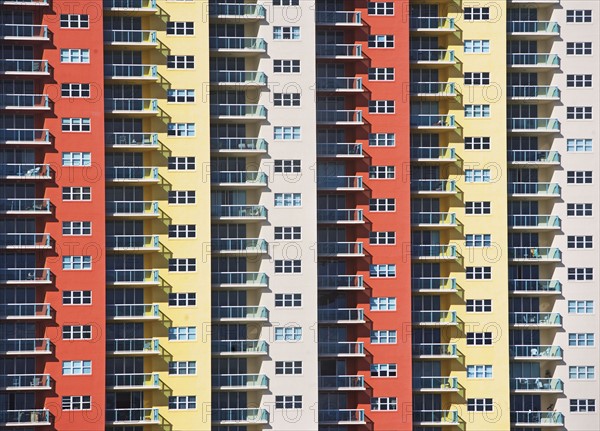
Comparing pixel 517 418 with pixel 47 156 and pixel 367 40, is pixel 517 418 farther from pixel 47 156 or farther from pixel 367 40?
pixel 47 156

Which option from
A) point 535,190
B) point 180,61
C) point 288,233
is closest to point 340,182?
point 288,233

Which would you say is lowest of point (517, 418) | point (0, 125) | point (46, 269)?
point (517, 418)

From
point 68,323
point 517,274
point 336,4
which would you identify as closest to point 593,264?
point 517,274

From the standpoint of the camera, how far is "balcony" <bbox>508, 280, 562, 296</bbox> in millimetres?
145000

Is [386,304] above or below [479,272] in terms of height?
below

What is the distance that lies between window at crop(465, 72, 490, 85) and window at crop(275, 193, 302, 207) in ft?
49.1

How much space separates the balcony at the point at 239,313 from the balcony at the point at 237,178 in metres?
8.44

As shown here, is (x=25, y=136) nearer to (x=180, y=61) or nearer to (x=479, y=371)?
(x=180, y=61)

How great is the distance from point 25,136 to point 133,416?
20.2m

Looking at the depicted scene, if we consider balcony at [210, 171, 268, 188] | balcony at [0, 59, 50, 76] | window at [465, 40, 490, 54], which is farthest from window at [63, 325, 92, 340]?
window at [465, 40, 490, 54]

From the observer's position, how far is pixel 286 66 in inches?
5556

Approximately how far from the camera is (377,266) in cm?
14262

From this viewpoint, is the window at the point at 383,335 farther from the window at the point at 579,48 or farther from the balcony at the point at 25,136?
the balcony at the point at 25,136

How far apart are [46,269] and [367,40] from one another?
2743 cm
